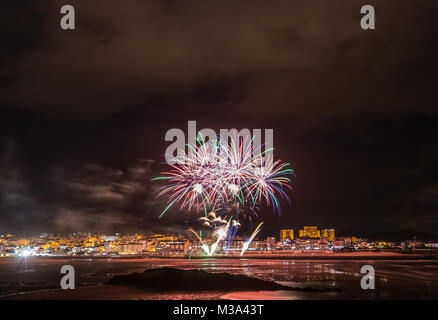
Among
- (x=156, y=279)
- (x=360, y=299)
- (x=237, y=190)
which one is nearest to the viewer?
(x=360, y=299)

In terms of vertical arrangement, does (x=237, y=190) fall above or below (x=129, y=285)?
above
